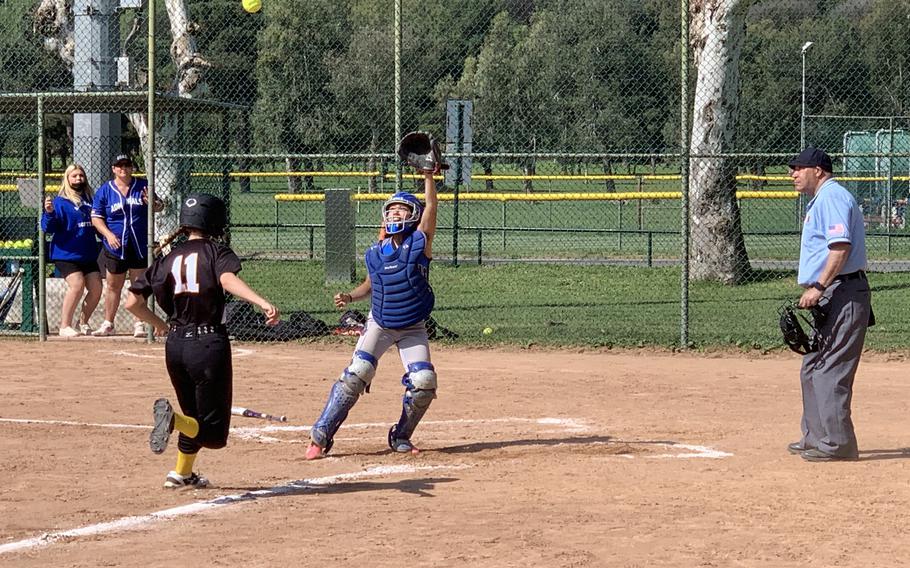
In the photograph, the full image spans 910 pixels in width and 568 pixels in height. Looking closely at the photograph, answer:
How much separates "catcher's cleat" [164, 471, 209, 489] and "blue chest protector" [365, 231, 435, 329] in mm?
1554

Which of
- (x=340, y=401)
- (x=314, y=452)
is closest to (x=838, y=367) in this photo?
(x=340, y=401)

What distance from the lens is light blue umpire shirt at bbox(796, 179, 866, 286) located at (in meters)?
8.09

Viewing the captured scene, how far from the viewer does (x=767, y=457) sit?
8.38 meters

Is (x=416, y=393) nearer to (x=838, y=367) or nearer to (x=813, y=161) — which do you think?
(x=838, y=367)

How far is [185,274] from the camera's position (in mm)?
7148

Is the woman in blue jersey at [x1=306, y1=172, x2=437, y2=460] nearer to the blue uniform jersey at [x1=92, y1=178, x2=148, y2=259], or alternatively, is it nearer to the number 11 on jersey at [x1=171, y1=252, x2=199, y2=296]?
the number 11 on jersey at [x1=171, y1=252, x2=199, y2=296]

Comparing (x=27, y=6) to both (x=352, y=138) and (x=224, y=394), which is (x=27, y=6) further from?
(x=224, y=394)

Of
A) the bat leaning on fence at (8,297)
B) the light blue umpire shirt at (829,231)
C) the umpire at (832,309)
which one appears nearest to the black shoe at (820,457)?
the umpire at (832,309)

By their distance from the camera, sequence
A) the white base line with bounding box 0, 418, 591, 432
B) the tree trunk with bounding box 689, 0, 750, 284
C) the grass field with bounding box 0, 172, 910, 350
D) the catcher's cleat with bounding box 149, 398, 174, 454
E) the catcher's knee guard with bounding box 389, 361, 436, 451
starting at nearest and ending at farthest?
1. the catcher's cleat with bounding box 149, 398, 174, 454
2. the catcher's knee guard with bounding box 389, 361, 436, 451
3. the white base line with bounding box 0, 418, 591, 432
4. the grass field with bounding box 0, 172, 910, 350
5. the tree trunk with bounding box 689, 0, 750, 284

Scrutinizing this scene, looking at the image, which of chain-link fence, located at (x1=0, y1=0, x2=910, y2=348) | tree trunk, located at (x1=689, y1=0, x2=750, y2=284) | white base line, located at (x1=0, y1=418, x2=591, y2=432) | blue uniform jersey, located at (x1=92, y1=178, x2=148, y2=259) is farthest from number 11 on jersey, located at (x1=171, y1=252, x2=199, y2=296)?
tree trunk, located at (x1=689, y1=0, x2=750, y2=284)

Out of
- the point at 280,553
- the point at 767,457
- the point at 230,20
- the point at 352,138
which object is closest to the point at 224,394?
the point at 280,553

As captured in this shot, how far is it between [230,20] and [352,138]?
19.8 ft

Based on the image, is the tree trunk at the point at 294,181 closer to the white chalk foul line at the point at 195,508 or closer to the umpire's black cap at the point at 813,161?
the umpire's black cap at the point at 813,161

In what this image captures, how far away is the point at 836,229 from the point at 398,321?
2.67 m
